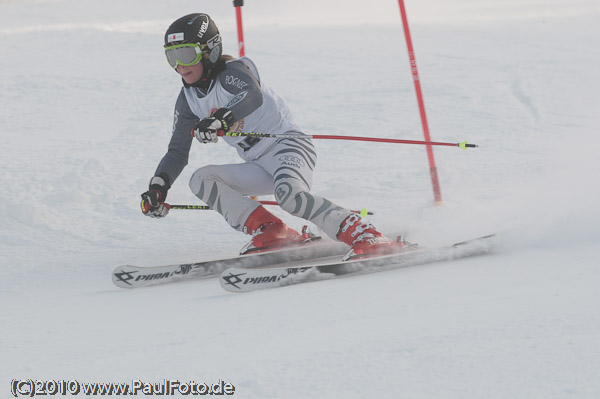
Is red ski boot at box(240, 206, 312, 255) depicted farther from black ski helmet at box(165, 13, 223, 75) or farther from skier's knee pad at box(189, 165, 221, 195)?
black ski helmet at box(165, 13, 223, 75)

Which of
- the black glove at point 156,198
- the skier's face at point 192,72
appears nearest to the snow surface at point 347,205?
the black glove at point 156,198

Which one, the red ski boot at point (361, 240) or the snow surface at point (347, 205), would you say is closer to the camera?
the snow surface at point (347, 205)

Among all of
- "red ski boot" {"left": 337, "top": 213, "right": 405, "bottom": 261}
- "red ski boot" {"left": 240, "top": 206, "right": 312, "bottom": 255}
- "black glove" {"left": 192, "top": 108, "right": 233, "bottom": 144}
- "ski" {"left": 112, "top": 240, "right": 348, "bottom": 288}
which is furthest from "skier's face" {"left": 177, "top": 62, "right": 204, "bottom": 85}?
"red ski boot" {"left": 337, "top": 213, "right": 405, "bottom": 261}

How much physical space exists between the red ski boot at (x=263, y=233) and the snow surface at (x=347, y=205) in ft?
1.64

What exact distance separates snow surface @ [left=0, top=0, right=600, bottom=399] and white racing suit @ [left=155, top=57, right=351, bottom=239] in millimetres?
532

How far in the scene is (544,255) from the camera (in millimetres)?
3430

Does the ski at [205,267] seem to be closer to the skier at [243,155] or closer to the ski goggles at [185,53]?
the skier at [243,155]

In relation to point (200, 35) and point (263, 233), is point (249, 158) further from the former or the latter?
point (200, 35)

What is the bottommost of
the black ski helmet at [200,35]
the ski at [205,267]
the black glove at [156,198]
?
the ski at [205,267]

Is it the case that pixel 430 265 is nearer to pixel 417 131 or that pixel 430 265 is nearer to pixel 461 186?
pixel 461 186

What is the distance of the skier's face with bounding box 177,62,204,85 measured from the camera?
3.78 metres

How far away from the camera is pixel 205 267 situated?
12.3 ft

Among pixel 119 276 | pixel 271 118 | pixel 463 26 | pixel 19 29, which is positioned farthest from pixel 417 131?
pixel 19 29

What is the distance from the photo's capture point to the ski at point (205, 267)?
11.8 ft
